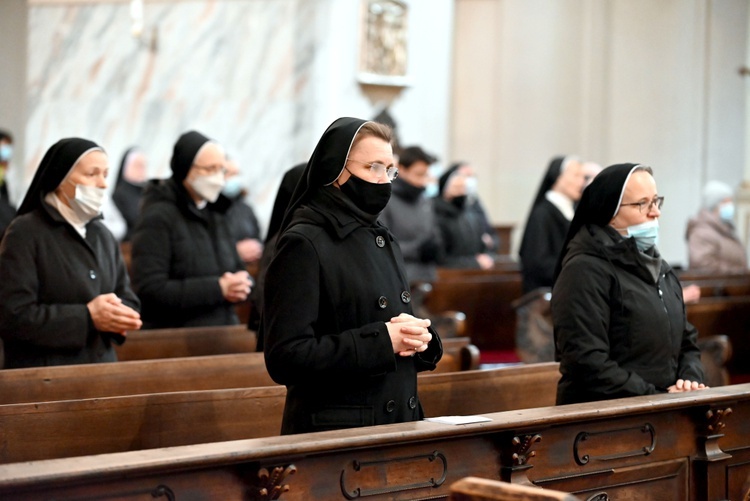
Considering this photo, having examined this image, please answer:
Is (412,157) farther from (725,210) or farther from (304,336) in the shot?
(304,336)

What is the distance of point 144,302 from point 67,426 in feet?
5.25

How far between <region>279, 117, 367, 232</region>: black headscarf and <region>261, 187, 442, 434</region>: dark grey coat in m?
0.05

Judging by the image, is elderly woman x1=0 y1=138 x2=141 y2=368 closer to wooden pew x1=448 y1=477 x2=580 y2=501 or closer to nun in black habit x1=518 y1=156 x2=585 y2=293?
wooden pew x1=448 y1=477 x2=580 y2=501

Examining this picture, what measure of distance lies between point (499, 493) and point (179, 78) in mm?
9820

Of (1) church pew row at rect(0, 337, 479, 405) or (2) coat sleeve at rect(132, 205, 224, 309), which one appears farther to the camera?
(2) coat sleeve at rect(132, 205, 224, 309)

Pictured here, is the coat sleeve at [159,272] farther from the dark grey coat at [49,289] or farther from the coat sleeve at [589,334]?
the coat sleeve at [589,334]

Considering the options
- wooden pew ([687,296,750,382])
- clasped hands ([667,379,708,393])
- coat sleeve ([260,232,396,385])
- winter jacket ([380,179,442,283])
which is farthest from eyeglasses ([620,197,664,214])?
wooden pew ([687,296,750,382])

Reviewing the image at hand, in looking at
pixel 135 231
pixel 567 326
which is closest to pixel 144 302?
pixel 135 231

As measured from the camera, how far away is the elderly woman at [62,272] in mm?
4195

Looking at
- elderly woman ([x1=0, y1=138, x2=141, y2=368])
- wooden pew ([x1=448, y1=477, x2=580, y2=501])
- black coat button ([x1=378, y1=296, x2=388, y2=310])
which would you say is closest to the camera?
wooden pew ([x1=448, y1=477, x2=580, y2=501])

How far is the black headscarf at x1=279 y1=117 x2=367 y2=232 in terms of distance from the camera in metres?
3.23

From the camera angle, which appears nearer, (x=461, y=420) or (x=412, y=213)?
(x=461, y=420)

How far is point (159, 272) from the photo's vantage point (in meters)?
5.09

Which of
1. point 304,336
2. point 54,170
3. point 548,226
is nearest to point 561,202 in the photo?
point 548,226
